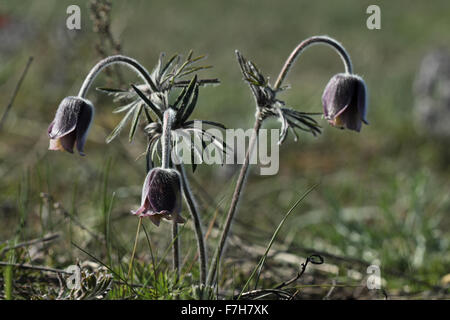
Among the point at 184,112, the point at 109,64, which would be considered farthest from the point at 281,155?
the point at 109,64

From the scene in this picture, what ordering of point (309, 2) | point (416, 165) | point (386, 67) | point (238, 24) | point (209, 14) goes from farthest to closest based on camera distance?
point (309, 2) < point (209, 14) < point (238, 24) < point (386, 67) < point (416, 165)

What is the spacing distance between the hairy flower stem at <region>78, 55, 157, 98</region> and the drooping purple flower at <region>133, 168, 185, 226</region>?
27cm

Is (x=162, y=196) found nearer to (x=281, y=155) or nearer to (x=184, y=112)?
(x=184, y=112)

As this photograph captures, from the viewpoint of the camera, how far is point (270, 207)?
10.7 ft

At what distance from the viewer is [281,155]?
4238 mm

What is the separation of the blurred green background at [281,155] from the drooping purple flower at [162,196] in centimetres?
41

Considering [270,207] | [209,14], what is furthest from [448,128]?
[209,14]

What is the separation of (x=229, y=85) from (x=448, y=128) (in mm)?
2609

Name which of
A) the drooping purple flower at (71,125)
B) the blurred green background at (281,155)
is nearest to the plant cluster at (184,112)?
the drooping purple flower at (71,125)

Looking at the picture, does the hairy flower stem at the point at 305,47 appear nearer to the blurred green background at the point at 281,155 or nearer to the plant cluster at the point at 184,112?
the plant cluster at the point at 184,112

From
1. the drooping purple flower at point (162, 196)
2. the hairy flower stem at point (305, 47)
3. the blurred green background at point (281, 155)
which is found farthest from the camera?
the blurred green background at point (281, 155)

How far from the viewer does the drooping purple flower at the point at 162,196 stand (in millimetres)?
1106

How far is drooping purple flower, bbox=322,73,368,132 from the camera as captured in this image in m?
1.32

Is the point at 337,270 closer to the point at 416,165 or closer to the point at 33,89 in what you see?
the point at 416,165
